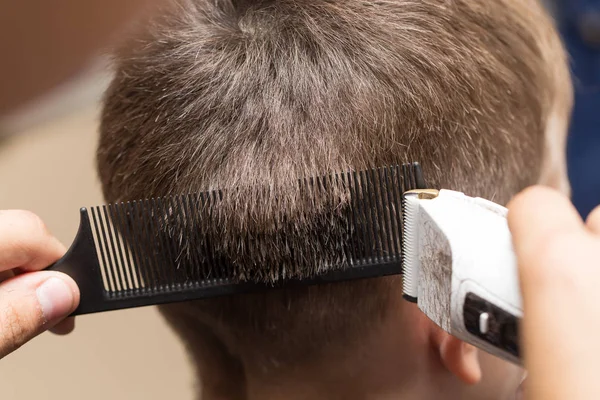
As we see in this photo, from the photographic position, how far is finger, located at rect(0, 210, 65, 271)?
0.56 m

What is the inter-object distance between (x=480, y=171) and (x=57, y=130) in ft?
4.75

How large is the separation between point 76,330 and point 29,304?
3.14ft

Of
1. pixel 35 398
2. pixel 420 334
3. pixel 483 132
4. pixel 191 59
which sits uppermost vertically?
pixel 191 59

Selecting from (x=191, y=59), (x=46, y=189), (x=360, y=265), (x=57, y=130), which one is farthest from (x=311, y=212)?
(x=57, y=130)

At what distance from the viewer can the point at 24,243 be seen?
1.86 feet

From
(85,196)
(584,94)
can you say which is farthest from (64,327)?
(584,94)

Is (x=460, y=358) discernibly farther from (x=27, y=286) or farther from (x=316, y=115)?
(x=27, y=286)

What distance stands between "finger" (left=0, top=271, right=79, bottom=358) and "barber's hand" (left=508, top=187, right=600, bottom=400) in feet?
1.39

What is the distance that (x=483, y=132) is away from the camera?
623mm

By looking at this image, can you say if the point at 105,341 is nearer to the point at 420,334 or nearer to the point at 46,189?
the point at 46,189

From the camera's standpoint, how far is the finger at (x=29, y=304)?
1.82 ft

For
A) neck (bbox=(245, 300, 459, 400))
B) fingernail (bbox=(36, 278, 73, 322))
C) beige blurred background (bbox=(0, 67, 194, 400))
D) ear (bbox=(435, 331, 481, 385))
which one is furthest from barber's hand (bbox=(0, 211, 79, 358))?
beige blurred background (bbox=(0, 67, 194, 400))

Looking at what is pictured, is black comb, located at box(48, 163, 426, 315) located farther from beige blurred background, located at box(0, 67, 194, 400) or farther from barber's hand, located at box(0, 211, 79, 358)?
beige blurred background, located at box(0, 67, 194, 400)

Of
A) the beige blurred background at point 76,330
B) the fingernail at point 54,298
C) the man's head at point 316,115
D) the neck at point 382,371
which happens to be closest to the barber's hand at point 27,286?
the fingernail at point 54,298
